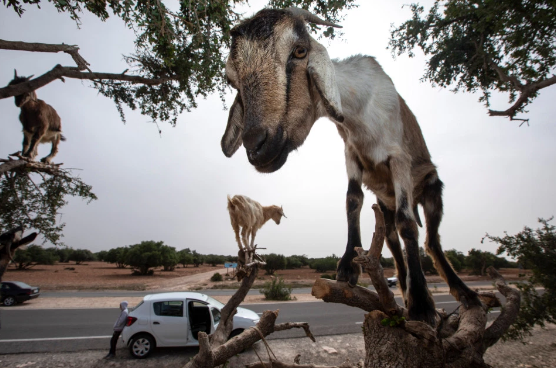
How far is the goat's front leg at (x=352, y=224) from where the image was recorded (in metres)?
2.43

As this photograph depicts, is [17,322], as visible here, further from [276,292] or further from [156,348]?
[276,292]

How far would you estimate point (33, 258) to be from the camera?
133 ft

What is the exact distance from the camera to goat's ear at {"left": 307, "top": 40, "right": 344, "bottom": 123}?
5.44 feet

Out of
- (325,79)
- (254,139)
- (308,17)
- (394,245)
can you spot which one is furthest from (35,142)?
(394,245)

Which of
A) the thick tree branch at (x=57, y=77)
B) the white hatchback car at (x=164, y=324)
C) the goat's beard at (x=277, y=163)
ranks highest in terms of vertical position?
the thick tree branch at (x=57, y=77)

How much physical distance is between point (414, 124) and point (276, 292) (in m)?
19.0

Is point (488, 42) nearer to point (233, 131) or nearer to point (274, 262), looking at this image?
point (233, 131)

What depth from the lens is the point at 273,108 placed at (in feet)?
5.45

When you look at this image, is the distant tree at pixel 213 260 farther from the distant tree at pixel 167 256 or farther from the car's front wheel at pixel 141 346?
the car's front wheel at pixel 141 346

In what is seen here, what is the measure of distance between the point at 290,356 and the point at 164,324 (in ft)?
13.6

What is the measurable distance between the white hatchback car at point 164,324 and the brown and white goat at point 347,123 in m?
7.65

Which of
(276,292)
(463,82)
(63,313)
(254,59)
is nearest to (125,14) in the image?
(254,59)

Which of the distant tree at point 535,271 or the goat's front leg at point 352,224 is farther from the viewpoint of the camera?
the distant tree at point 535,271

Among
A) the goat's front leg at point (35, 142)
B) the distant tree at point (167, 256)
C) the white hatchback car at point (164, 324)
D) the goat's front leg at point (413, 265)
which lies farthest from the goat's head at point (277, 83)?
the distant tree at point (167, 256)
